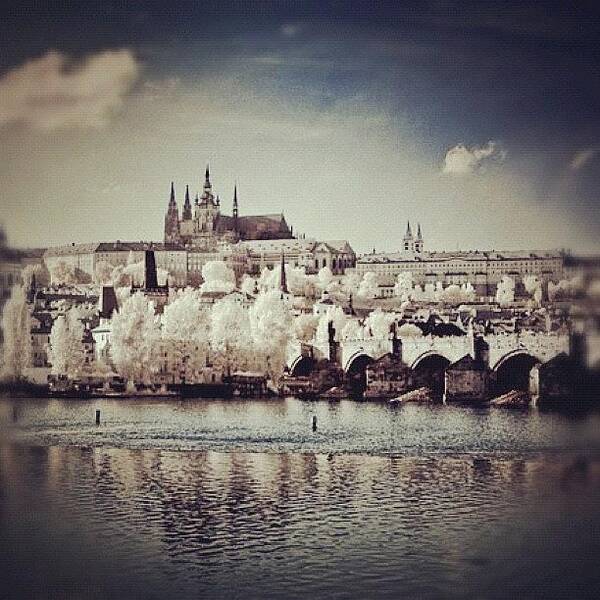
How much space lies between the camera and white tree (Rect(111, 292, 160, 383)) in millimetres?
12336

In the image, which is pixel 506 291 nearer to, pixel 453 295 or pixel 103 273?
pixel 453 295

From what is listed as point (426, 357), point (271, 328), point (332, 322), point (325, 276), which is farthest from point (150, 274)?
point (426, 357)

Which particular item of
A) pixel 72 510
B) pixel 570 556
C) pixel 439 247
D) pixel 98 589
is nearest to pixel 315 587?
pixel 98 589

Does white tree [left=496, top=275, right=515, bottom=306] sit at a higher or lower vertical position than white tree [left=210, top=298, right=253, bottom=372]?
higher

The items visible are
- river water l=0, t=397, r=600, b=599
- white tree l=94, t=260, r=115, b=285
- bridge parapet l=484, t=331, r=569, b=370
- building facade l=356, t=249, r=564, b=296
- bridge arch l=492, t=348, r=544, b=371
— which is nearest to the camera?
river water l=0, t=397, r=600, b=599

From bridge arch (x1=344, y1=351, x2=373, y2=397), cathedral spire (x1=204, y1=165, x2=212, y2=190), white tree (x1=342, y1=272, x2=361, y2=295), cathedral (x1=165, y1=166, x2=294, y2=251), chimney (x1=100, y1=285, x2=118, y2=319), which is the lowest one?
bridge arch (x1=344, y1=351, x2=373, y2=397)

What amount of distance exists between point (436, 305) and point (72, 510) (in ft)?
15.6

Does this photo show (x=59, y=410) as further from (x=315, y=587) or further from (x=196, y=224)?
(x=315, y=587)

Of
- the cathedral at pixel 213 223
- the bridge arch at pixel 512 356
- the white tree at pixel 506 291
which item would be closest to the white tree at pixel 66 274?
the cathedral at pixel 213 223

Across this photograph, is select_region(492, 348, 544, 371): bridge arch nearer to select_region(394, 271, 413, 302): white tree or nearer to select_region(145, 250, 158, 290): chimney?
select_region(394, 271, 413, 302): white tree

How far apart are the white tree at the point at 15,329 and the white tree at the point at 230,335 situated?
1.90 m

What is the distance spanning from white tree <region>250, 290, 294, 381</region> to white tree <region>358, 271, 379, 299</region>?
2.56 ft

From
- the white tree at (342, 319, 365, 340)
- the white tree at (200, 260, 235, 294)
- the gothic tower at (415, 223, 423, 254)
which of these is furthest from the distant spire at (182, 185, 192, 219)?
the gothic tower at (415, 223, 423, 254)

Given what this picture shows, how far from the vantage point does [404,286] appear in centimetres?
1204
